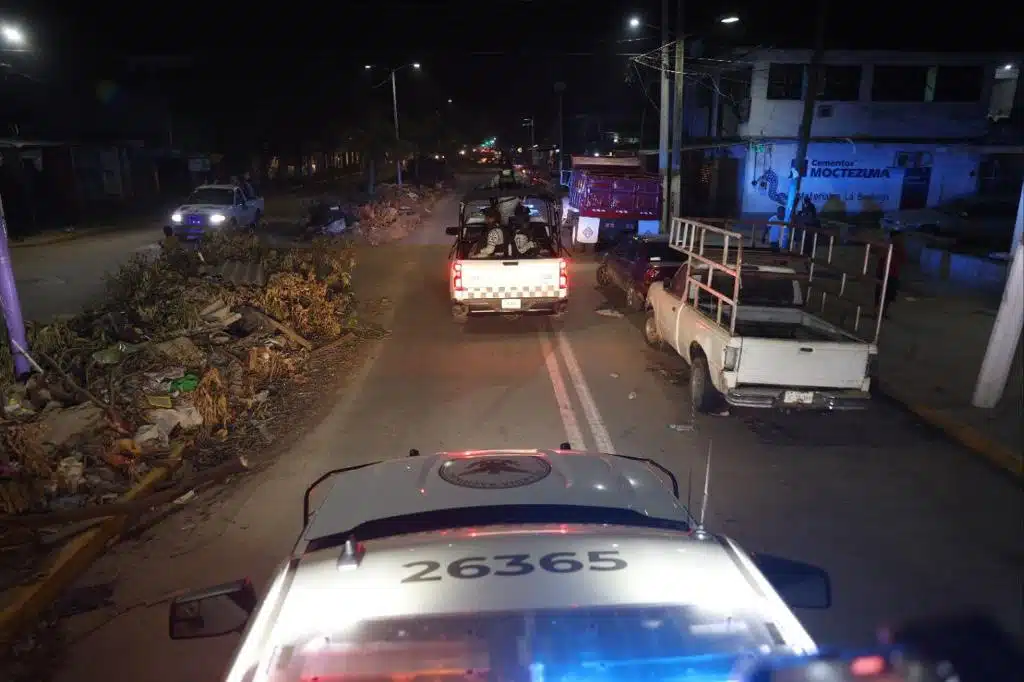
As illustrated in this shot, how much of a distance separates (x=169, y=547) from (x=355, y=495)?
3524 mm

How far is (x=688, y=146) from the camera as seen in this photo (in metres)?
35.7

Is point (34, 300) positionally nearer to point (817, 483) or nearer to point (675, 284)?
point (675, 284)

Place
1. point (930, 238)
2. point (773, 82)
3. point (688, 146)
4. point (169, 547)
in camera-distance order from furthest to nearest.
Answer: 1. point (688, 146)
2. point (773, 82)
3. point (930, 238)
4. point (169, 547)

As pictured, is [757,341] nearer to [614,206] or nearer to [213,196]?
[614,206]

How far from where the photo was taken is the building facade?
3131 centimetres

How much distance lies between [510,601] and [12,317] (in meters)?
8.18

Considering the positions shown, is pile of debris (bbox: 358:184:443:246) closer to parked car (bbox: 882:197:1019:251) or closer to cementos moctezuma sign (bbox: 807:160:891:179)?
parked car (bbox: 882:197:1019:251)

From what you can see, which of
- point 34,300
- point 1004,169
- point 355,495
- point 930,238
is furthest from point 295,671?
point 1004,169

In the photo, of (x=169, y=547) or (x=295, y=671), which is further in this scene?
(x=169, y=547)

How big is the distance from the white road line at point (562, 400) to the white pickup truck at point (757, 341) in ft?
5.25

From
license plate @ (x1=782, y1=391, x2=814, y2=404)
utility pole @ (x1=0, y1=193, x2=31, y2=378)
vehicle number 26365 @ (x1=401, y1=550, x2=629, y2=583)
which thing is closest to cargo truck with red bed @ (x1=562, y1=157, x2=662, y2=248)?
license plate @ (x1=782, y1=391, x2=814, y2=404)

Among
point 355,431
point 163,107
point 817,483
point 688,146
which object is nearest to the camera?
point 817,483

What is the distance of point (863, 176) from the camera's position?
32312mm

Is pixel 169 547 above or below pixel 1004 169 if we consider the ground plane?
below
